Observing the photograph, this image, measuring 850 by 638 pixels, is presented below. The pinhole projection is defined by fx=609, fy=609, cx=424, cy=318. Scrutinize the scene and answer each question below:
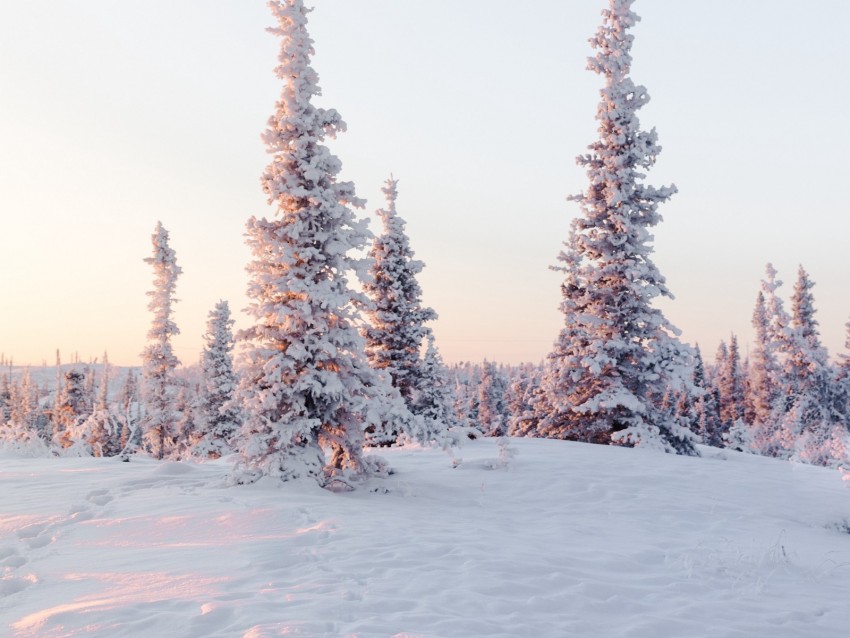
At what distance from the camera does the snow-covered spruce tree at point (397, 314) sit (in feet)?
76.5

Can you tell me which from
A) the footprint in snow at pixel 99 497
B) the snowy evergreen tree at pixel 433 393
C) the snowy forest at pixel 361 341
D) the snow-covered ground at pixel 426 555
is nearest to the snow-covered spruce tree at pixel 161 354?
the snowy forest at pixel 361 341

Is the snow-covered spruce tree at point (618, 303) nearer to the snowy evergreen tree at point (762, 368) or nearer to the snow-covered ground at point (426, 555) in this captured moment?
the snow-covered ground at point (426, 555)

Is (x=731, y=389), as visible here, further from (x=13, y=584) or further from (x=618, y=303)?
(x=13, y=584)

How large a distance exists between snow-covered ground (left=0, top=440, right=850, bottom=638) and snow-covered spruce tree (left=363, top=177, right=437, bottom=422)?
34.5 feet

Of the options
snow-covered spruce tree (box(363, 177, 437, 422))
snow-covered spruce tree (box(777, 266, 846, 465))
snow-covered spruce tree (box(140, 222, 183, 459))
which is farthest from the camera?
snow-covered spruce tree (box(777, 266, 846, 465))

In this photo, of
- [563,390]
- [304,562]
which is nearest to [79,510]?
[304,562]

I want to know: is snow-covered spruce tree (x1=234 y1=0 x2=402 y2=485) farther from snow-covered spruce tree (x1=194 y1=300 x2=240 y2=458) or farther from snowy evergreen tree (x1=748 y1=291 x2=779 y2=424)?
snowy evergreen tree (x1=748 y1=291 x2=779 y2=424)

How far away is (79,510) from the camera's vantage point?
8.98 meters

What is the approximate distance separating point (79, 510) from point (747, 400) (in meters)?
63.2

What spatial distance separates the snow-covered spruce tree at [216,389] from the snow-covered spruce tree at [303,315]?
24.0m

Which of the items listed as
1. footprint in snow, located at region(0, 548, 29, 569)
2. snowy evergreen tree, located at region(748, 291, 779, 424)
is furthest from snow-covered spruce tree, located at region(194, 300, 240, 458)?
snowy evergreen tree, located at region(748, 291, 779, 424)

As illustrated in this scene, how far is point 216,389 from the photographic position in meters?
36.2

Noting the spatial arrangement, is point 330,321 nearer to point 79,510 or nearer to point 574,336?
point 79,510

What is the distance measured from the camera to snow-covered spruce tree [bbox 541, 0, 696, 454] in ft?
59.5
